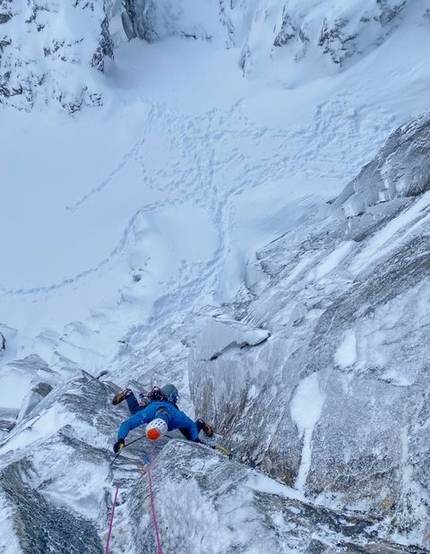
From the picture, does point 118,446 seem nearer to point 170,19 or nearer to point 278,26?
point 278,26

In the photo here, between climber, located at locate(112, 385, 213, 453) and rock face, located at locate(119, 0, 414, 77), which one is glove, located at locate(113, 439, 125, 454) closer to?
climber, located at locate(112, 385, 213, 453)

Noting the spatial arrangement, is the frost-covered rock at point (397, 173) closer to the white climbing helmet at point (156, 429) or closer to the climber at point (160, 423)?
the climber at point (160, 423)

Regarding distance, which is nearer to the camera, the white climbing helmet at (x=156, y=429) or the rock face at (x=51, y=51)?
the white climbing helmet at (x=156, y=429)

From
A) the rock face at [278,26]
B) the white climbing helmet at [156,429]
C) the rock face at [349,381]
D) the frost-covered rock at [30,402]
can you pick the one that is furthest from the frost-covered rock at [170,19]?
the white climbing helmet at [156,429]

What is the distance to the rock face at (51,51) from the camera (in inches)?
881

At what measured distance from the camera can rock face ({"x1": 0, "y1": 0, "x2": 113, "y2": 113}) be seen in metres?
22.4

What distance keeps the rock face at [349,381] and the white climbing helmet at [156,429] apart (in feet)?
2.29

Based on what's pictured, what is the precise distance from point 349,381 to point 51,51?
21.7m

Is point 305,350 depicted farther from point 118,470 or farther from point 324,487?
point 118,470

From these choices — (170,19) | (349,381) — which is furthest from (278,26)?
(349,381)

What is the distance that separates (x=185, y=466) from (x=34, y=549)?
1223 millimetres

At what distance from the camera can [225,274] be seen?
14.9 meters

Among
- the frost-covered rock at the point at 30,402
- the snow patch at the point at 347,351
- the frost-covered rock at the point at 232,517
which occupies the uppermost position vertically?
the snow patch at the point at 347,351

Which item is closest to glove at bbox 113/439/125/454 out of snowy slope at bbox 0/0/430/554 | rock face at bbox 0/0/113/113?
snowy slope at bbox 0/0/430/554
